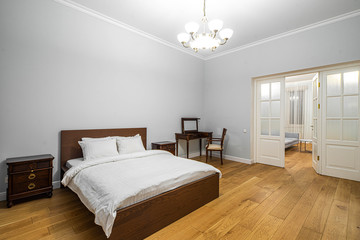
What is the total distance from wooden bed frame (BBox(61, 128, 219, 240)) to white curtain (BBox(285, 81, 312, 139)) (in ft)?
22.2

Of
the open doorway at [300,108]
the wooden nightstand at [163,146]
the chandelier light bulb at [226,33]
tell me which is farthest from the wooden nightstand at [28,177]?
the open doorway at [300,108]

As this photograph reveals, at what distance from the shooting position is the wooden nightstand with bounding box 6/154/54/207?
2291 mm

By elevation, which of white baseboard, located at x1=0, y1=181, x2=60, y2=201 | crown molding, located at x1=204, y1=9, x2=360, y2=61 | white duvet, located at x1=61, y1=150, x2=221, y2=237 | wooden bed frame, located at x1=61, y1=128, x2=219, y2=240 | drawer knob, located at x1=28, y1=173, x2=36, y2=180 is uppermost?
crown molding, located at x1=204, y1=9, x2=360, y2=61

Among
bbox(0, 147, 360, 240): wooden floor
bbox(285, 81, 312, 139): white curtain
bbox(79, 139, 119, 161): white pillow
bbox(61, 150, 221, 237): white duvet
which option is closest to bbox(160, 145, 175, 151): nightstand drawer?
bbox(61, 150, 221, 237): white duvet

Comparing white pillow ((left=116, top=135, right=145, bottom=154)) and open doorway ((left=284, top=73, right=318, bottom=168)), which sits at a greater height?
open doorway ((left=284, top=73, right=318, bottom=168))

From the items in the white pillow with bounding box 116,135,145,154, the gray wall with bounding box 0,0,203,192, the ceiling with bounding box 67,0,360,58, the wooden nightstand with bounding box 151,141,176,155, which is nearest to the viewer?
the gray wall with bounding box 0,0,203,192

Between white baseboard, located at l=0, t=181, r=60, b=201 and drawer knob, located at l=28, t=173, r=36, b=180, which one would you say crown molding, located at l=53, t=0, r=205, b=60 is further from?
white baseboard, located at l=0, t=181, r=60, b=201

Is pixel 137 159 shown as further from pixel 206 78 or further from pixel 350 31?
pixel 350 31

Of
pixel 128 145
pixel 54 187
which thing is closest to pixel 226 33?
pixel 128 145

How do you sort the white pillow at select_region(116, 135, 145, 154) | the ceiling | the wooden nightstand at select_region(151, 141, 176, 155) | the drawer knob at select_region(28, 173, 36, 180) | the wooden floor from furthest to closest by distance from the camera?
the wooden nightstand at select_region(151, 141, 176, 155) → the white pillow at select_region(116, 135, 145, 154) → the ceiling → the drawer knob at select_region(28, 173, 36, 180) → the wooden floor

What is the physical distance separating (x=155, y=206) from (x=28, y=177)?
189cm

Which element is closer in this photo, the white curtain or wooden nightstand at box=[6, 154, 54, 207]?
wooden nightstand at box=[6, 154, 54, 207]

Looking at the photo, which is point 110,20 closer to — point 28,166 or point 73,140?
point 73,140

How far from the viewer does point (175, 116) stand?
15.6 feet
